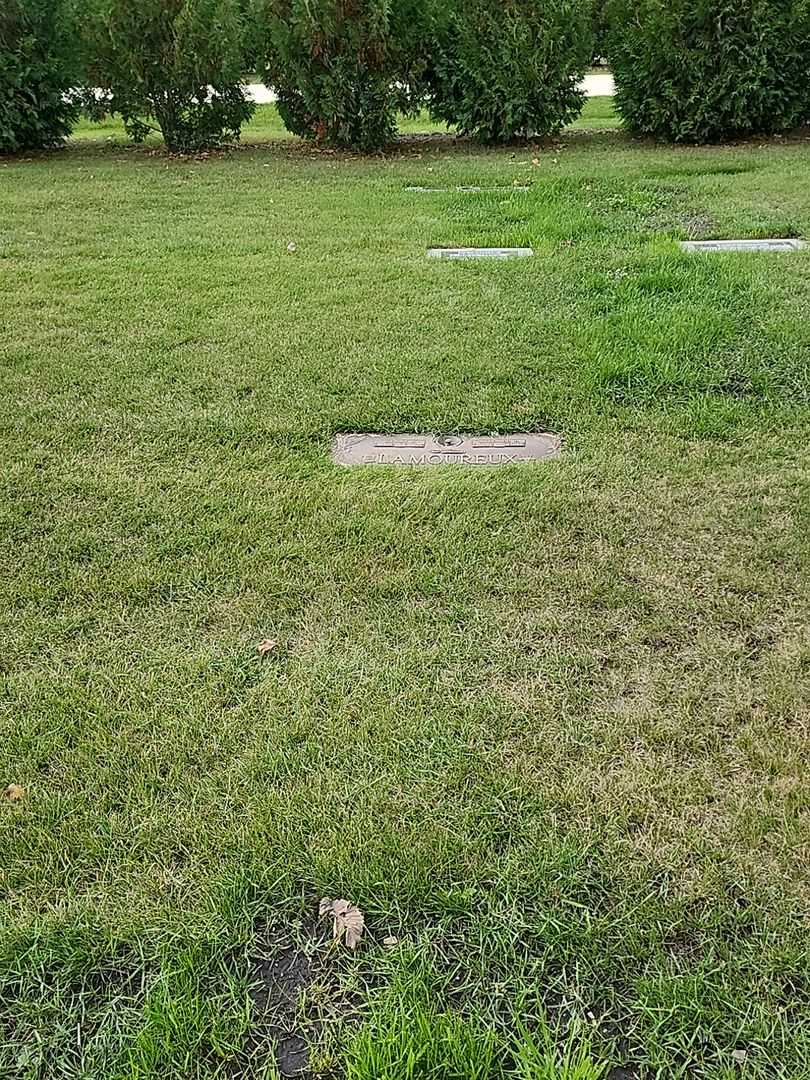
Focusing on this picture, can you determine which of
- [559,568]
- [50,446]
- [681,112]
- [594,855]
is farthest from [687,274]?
[681,112]

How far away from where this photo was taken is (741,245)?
16.4 feet

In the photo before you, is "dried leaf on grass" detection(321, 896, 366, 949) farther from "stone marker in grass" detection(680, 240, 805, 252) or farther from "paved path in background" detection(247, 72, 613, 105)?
"paved path in background" detection(247, 72, 613, 105)

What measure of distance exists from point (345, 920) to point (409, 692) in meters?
0.56

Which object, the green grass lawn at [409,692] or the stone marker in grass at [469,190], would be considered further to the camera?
the stone marker in grass at [469,190]

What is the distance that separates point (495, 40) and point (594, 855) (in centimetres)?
879

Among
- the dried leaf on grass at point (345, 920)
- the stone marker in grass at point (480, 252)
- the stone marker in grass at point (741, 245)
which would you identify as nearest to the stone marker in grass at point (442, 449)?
the dried leaf on grass at point (345, 920)

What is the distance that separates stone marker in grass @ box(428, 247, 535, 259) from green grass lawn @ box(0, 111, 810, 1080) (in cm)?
83

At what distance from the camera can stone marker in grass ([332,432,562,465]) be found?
9.63ft

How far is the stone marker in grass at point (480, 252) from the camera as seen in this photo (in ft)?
16.4

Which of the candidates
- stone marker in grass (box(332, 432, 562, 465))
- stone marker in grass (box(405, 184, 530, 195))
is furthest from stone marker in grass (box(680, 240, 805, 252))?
stone marker in grass (box(332, 432, 562, 465))

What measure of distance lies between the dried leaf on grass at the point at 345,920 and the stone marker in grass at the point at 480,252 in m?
4.15

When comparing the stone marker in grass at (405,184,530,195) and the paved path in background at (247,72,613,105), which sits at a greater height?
the paved path in background at (247,72,613,105)

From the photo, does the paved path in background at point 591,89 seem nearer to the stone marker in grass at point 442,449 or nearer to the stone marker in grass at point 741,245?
the stone marker in grass at point 741,245

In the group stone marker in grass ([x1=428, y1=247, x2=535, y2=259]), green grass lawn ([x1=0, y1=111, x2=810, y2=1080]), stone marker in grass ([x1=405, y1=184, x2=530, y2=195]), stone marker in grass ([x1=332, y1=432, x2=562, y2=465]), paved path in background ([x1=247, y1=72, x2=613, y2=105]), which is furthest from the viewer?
paved path in background ([x1=247, y1=72, x2=613, y2=105])
